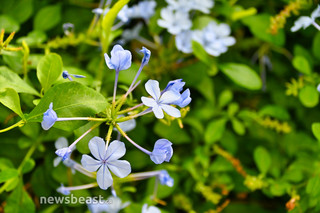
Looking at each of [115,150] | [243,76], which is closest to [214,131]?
[243,76]

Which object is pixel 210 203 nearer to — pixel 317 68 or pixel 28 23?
pixel 317 68

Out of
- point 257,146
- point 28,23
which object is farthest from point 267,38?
point 28,23

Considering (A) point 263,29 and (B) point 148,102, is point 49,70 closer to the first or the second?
(B) point 148,102

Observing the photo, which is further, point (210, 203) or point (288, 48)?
A: point (288, 48)

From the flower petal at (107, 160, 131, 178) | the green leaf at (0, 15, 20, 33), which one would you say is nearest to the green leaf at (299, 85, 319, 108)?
the flower petal at (107, 160, 131, 178)

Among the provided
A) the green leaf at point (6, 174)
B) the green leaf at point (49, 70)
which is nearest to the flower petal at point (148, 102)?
the green leaf at point (49, 70)

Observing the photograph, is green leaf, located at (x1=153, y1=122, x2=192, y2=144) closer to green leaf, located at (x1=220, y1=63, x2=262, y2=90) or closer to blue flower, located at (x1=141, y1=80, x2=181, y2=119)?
green leaf, located at (x1=220, y1=63, x2=262, y2=90)

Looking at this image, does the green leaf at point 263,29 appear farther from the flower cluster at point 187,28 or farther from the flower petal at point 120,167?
the flower petal at point 120,167
